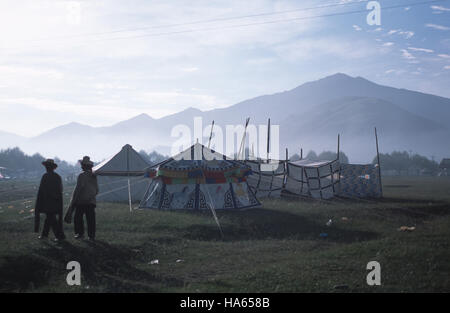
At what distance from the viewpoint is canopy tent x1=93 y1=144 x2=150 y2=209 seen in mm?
27969

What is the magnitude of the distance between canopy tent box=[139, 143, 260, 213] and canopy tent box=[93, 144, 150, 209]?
253 inches

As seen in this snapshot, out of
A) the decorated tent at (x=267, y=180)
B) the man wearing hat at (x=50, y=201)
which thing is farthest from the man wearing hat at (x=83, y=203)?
the decorated tent at (x=267, y=180)

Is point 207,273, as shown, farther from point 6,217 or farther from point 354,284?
point 6,217

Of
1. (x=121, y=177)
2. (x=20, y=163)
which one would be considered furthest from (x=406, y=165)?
(x=121, y=177)

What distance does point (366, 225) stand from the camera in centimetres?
1731

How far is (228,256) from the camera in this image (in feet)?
38.4

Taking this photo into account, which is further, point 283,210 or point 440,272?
point 283,210

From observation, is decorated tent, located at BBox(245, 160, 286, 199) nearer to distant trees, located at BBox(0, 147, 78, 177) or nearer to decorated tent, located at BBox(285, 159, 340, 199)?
decorated tent, located at BBox(285, 159, 340, 199)

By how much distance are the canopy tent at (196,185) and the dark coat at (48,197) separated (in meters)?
8.76

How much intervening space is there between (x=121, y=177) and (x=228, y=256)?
1842cm

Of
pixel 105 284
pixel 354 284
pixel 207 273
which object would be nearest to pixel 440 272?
pixel 354 284

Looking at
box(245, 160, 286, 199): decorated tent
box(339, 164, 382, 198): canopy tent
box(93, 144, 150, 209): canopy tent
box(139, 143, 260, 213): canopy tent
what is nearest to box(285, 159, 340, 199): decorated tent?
box(339, 164, 382, 198): canopy tent

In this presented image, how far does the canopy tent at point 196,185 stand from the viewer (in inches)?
822
